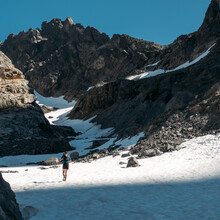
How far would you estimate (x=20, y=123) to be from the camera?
3884 cm

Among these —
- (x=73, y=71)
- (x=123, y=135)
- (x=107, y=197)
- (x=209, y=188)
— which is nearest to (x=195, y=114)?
(x=123, y=135)

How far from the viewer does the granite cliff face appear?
30.7 meters

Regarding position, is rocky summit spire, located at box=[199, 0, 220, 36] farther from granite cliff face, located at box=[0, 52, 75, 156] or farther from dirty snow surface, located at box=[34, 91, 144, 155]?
granite cliff face, located at box=[0, 52, 75, 156]

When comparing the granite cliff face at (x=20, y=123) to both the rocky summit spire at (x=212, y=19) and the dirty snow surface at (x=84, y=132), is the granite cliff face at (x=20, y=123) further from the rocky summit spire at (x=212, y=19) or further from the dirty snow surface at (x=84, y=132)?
the rocky summit spire at (x=212, y=19)

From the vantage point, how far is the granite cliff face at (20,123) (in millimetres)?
30688

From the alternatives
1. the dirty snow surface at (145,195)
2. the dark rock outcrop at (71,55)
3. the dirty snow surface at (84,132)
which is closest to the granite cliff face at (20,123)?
the dirty snow surface at (84,132)

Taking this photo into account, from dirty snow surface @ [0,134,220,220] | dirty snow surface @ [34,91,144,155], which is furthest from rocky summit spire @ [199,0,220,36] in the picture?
dirty snow surface @ [0,134,220,220]

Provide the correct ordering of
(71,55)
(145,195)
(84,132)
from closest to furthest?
1. (145,195)
2. (84,132)
3. (71,55)

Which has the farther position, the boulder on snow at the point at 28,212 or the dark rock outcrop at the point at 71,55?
the dark rock outcrop at the point at 71,55

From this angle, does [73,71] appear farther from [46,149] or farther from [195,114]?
[195,114]

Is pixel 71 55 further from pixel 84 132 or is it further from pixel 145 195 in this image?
pixel 145 195

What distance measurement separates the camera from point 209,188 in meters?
8.29

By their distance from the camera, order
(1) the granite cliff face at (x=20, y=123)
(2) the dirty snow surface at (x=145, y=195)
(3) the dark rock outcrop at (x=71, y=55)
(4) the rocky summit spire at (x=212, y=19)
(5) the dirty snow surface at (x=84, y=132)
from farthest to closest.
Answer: (3) the dark rock outcrop at (x=71, y=55) → (4) the rocky summit spire at (x=212, y=19) → (1) the granite cliff face at (x=20, y=123) → (5) the dirty snow surface at (x=84, y=132) → (2) the dirty snow surface at (x=145, y=195)

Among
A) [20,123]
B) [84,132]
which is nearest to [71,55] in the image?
[84,132]
